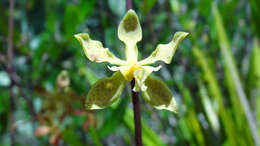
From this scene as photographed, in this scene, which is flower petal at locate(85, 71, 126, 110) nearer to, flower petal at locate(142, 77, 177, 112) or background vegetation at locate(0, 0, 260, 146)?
flower petal at locate(142, 77, 177, 112)

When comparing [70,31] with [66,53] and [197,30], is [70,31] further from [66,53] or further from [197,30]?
[197,30]

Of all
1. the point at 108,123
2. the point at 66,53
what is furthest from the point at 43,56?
the point at 108,123

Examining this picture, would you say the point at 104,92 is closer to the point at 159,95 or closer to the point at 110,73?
the point at 159,95

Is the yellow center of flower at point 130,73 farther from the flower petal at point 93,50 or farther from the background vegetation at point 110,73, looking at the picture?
the background vegetation at point 110,73

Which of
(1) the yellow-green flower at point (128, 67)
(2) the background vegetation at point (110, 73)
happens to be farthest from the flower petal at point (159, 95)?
(2) the background vegetation at point (110, 73)

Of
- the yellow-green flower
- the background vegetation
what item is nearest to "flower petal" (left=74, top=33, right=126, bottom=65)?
the yellow-green flower

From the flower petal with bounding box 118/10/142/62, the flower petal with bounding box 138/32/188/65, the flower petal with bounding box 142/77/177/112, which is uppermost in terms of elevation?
the flower petal with bounding box 118/10/142/62
